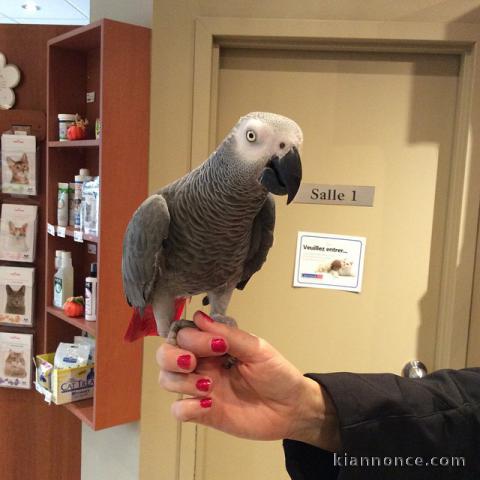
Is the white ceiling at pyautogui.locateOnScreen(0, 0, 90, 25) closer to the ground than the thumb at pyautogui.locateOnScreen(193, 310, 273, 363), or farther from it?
farther from it

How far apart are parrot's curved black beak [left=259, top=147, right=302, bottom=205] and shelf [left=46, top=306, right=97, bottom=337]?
37.0 inches

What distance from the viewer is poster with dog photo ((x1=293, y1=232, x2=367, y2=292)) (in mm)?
1337

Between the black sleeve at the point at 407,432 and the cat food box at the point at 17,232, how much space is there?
1.43 meters

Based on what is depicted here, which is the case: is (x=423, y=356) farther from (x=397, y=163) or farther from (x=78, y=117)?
(x=78, y=117)

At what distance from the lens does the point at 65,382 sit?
1.36 m

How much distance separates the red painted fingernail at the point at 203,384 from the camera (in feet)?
2.13

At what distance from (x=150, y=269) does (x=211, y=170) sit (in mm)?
168

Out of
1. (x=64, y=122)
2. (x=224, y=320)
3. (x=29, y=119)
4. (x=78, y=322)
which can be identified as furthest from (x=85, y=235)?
(x=224, y=320)

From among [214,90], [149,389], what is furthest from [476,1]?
[149,389]

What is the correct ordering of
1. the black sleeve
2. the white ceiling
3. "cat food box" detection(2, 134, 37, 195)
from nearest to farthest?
the black sleeve < "cat food box" detection(2, 134, 37, 195) < the white ceiling

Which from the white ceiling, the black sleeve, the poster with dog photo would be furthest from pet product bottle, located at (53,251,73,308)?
the white ceiling

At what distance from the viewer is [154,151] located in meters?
1.27

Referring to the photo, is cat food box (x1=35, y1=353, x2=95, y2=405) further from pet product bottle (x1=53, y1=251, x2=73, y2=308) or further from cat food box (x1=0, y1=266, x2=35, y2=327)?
cat food box (x1=0, y1=266, x2=35, y2=327)

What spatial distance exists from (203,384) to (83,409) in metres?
0.91
